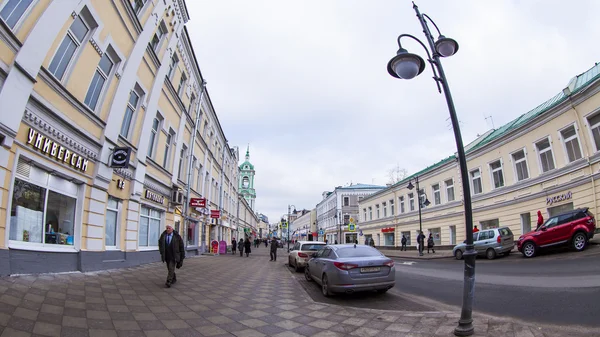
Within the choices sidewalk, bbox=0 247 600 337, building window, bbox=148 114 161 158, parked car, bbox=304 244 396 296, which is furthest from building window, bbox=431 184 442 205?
sidewalk, bbox=0 247 600 337

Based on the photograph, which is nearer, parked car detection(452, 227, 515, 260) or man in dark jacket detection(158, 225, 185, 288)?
man in dark jacket detection(158, 225, 185, 288)

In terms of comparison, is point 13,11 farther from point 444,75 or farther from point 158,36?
point 444,75

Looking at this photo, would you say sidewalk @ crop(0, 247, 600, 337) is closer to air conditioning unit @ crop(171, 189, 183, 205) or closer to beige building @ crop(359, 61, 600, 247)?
air conditioning unit @ crop(171, 189, 183, 205)

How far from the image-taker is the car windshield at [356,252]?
891cm

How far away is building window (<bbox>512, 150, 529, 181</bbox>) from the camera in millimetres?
19719

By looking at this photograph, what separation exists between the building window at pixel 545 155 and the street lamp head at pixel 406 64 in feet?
55.7

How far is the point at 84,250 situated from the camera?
941cm

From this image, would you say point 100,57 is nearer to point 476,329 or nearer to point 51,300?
point 51,300

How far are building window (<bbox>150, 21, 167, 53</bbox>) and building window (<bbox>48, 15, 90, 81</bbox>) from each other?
5484 millimetres

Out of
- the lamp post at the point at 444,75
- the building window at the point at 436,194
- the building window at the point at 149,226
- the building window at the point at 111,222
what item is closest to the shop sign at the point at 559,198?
the building window at the point at 436,194

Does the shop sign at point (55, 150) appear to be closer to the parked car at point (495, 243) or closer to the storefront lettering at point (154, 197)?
the storefront lettering at point (154, 197)

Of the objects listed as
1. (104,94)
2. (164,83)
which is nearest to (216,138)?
(164,83)

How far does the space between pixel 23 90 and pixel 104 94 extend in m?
4.16

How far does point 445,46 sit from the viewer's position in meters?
5.56
